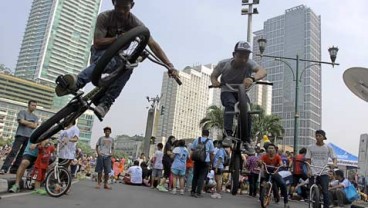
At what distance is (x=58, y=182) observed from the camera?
732 cm

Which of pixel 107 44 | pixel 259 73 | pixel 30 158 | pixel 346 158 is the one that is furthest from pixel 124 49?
pixel 346 158

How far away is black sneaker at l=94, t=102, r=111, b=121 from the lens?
4373 mm

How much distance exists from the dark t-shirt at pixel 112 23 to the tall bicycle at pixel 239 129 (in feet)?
6.31

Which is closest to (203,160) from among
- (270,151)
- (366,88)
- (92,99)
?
(270,151)

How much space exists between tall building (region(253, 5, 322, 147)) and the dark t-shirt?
2249 centimetres

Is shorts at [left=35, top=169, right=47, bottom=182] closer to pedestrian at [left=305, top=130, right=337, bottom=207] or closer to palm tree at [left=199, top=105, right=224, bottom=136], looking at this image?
pedestrian at [left=305, top=130, right=337, bottom=207]

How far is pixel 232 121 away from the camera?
5664mm

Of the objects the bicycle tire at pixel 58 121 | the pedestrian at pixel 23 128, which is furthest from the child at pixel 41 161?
the bicycle tire at pixel 58 121

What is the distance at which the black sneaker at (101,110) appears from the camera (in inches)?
172

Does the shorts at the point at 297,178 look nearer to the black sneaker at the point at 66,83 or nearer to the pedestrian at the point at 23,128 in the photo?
the pedestrian at the point at 23,128

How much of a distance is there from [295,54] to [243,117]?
78.5ft

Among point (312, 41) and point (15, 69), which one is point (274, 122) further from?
point (15, 69)

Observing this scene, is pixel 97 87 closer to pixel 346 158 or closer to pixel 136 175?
pixel 136 175

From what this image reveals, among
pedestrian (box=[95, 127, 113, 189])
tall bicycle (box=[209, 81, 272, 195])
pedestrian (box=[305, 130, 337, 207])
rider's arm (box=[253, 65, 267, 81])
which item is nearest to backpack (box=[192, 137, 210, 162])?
pedestrian (box=[95, 127, 113, 189])
